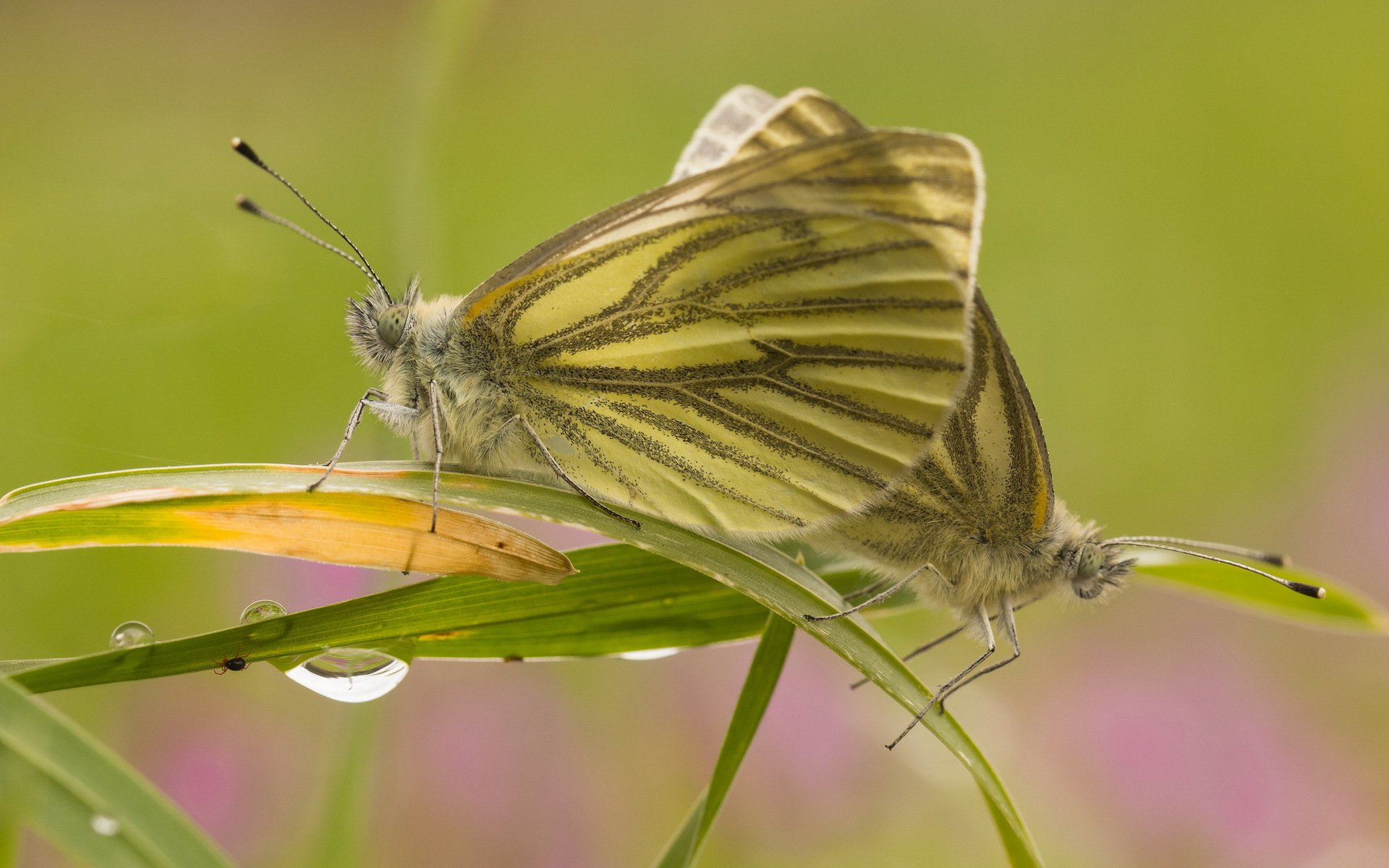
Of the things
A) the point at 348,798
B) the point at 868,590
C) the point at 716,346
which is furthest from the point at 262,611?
the point at 868,590

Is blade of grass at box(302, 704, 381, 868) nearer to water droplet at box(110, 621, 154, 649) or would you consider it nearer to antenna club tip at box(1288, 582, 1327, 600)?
water droplet at box(110, 621, 154, 649)

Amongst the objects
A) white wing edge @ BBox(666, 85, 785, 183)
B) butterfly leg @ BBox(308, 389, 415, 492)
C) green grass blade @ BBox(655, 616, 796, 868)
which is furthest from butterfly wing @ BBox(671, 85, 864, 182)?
green grass blade @ BBox(655, 616, 796, 868)

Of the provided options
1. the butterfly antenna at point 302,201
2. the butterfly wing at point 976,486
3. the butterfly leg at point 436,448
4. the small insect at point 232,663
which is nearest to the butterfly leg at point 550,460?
the butterfly leg at point 436,448

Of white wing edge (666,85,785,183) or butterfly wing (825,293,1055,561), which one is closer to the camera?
butterfly wing (825,293,1055,561)

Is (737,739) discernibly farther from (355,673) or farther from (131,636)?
(131,636)

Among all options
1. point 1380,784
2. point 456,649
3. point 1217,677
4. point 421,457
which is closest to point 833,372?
point 421,457

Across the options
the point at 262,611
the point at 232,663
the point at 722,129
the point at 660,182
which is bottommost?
the point at 232,663

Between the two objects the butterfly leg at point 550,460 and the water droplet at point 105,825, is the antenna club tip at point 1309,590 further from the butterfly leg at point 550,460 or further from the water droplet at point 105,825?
the water droplet at point 105,825
